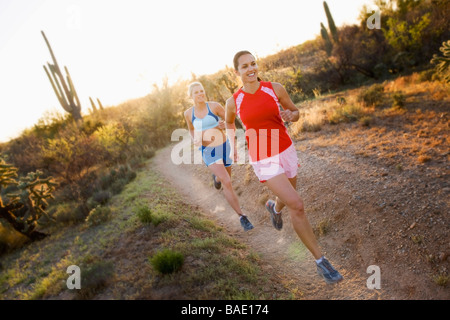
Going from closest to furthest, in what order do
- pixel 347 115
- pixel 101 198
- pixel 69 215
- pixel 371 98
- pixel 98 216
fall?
pixel 98 216
pixel 69 215
pixel 101 198
pixel 347 115
pixel 371 98

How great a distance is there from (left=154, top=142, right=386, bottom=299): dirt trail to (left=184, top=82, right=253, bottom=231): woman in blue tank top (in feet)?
2.80

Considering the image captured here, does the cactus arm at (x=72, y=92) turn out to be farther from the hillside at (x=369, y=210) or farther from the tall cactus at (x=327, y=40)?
the tall cactus at (x=327, y=40)

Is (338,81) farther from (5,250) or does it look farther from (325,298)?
(5,250)

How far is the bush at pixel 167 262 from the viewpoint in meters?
3.71

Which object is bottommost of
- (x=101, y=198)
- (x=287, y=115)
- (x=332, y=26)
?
(x=101, y=198)

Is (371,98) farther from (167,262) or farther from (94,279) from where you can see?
(94,279)

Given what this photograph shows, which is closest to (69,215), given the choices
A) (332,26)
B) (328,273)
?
(328,273)

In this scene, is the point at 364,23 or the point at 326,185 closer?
the point at 326,185

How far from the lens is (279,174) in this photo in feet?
10.8

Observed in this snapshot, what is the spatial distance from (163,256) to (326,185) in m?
3.57

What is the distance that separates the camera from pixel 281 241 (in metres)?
5.04

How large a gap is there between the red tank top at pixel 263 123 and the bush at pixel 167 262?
183 cm

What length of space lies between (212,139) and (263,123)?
6.21 feet
